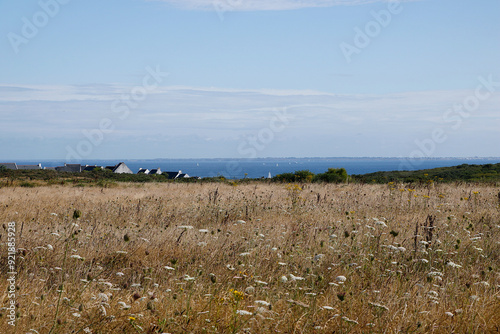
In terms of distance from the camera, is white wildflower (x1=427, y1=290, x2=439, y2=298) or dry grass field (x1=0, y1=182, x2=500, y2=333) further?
white wildflower (x1=427, y1=290, x2=439, y2=298)

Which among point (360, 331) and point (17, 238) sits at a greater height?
point (17, 238)

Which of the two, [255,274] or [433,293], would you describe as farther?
[255,274]

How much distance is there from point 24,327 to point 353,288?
3193 mm

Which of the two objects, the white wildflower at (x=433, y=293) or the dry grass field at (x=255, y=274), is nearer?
the dry grass field at (x=255, y=274)

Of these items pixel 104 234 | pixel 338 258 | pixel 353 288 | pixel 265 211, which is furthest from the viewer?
pixel 265 211

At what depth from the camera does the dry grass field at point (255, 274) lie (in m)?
3.38

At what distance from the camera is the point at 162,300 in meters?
3.98

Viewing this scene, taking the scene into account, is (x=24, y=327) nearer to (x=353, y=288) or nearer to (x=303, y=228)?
(x=353, y=288)

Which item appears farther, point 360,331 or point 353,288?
point 353,288

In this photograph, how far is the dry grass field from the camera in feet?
11.1

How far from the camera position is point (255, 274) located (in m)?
4.89

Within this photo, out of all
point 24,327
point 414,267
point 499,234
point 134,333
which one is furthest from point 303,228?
point 24,327

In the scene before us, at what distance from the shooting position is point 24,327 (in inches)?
120

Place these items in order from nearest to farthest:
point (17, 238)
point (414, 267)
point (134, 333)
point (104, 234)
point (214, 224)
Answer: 1. point (134, 333)
2. point (414, 267)
3. point (17, 238)
4. point (104, 234)
5. point (214, 224)
